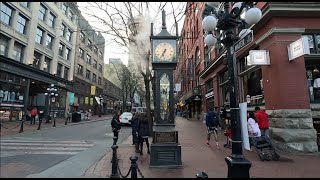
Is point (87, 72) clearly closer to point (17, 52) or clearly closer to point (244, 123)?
point (17, 52)

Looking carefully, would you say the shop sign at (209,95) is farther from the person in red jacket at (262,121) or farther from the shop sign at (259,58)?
the person in red jacket at (262,121)

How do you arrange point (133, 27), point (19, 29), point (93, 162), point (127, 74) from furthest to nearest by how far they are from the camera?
1. point (127, 74)
2. point (19, 29)
3. point (133, 27)
4. point (93, 162)

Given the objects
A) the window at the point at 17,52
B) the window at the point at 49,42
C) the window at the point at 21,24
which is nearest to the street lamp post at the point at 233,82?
the window at the point at 17,52

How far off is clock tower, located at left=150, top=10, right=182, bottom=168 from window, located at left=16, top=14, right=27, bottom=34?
69.9 ft

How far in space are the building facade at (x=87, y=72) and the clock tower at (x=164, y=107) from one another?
1160 inches

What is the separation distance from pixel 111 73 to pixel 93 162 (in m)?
57.7

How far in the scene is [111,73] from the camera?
64.8 meters

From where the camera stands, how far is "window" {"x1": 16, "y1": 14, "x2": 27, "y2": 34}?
24.3m

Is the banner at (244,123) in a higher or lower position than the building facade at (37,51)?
lower

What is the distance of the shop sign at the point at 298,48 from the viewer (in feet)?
31.4

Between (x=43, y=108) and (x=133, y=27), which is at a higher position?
(x=133, y=27)

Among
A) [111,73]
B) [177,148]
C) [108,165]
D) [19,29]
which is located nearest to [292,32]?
[177,148]

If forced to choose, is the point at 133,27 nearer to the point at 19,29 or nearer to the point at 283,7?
the point at 283,7

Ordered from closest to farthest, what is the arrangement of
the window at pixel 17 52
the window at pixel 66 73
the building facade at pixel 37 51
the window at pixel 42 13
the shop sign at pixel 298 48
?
the shop sign at pixel 298 48, the building facade at pixel 37 51, the window at pixel 17 52, the window at pixel 42 13, the window at pixel 66 73
